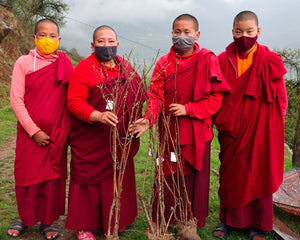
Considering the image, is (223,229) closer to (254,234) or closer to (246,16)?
(254,234)

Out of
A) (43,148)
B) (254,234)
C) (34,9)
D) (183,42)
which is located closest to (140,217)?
(254,234)

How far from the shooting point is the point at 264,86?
2977mm

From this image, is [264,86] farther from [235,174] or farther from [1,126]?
[1,126]

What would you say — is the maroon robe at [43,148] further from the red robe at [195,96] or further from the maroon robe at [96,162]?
the red robe at [195,96]

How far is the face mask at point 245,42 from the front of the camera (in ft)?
9.77

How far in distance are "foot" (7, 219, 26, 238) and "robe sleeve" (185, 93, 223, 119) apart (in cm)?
208

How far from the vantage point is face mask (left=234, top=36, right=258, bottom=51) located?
2977 mm

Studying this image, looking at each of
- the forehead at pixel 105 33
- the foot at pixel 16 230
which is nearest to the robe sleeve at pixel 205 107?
the forehead at pixel 105 33

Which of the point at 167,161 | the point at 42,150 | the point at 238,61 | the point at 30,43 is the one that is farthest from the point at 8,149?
the point at 30,43

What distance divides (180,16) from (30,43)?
18344 millimetres

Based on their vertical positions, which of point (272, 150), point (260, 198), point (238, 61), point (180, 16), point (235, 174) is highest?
point (180, 16)

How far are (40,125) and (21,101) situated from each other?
290mm

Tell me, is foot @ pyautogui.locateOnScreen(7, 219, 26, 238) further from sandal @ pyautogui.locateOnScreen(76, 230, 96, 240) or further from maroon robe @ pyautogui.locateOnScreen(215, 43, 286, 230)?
maroon robe @ pyautogui.locateOnScreen(215, 43, 286, 230)

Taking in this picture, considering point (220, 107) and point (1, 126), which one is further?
point (1, 126)
